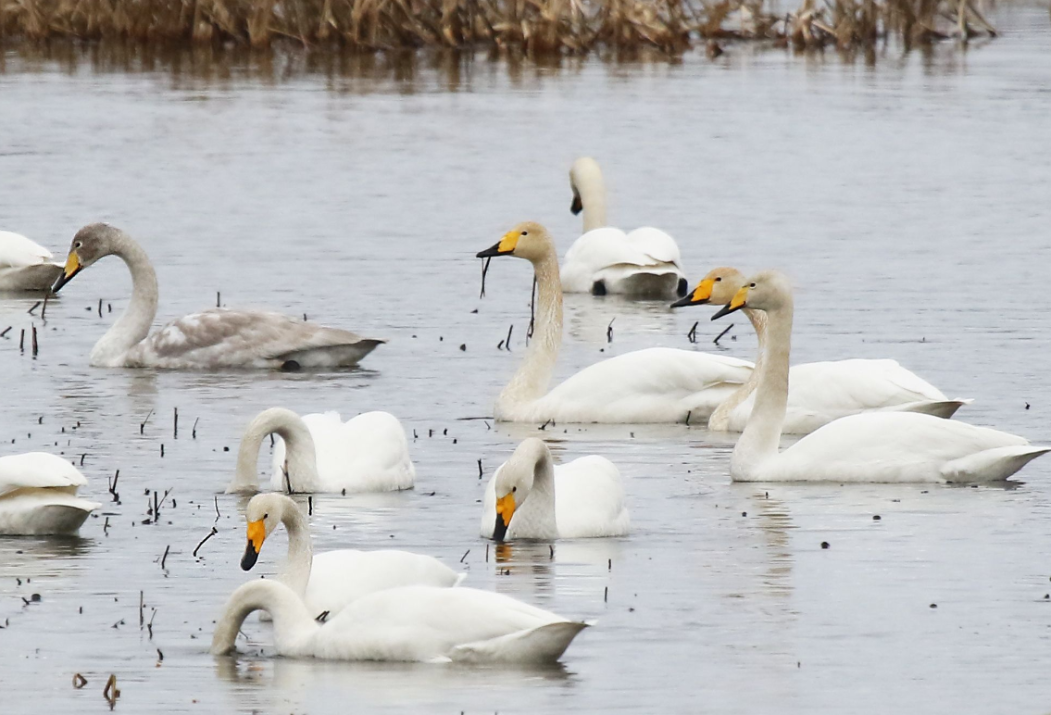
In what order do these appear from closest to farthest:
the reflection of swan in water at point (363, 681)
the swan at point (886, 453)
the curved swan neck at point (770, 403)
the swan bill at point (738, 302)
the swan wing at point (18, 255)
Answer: the reflection of swan in water at point (363, 681)
the swan at point (886, 453)
the curved swan neck at point (770, 403)
the swan bill at point (738, 302)
the swan wing at point (18, 255)

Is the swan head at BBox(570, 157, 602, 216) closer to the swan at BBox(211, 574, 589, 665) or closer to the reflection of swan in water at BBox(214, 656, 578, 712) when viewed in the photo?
the swan at BBox(211, 574, 589, 665)

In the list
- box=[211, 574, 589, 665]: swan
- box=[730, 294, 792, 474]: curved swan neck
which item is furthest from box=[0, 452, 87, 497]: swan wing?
box=[730, 294, 792, 474]: curved swan neck

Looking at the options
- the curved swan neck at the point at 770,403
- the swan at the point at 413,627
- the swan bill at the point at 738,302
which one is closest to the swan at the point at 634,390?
the curved swan neck at the point at 770,403

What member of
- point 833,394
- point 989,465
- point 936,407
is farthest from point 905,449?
point 833,394

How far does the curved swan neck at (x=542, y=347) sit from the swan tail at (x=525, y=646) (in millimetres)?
5487

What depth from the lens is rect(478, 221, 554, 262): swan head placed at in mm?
14219

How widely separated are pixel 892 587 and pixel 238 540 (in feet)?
8.76

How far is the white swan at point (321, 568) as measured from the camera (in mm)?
9031

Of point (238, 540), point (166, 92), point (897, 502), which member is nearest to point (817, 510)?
point (897, 502)

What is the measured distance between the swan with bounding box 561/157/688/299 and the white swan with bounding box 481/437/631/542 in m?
8.03

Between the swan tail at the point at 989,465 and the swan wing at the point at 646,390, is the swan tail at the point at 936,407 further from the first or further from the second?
the swan wing at the point at 646,390

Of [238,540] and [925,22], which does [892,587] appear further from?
[925,22]

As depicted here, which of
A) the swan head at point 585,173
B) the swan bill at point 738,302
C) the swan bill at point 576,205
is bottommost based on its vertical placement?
the swan bill at point 576,205

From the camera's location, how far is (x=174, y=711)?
7.82 m
